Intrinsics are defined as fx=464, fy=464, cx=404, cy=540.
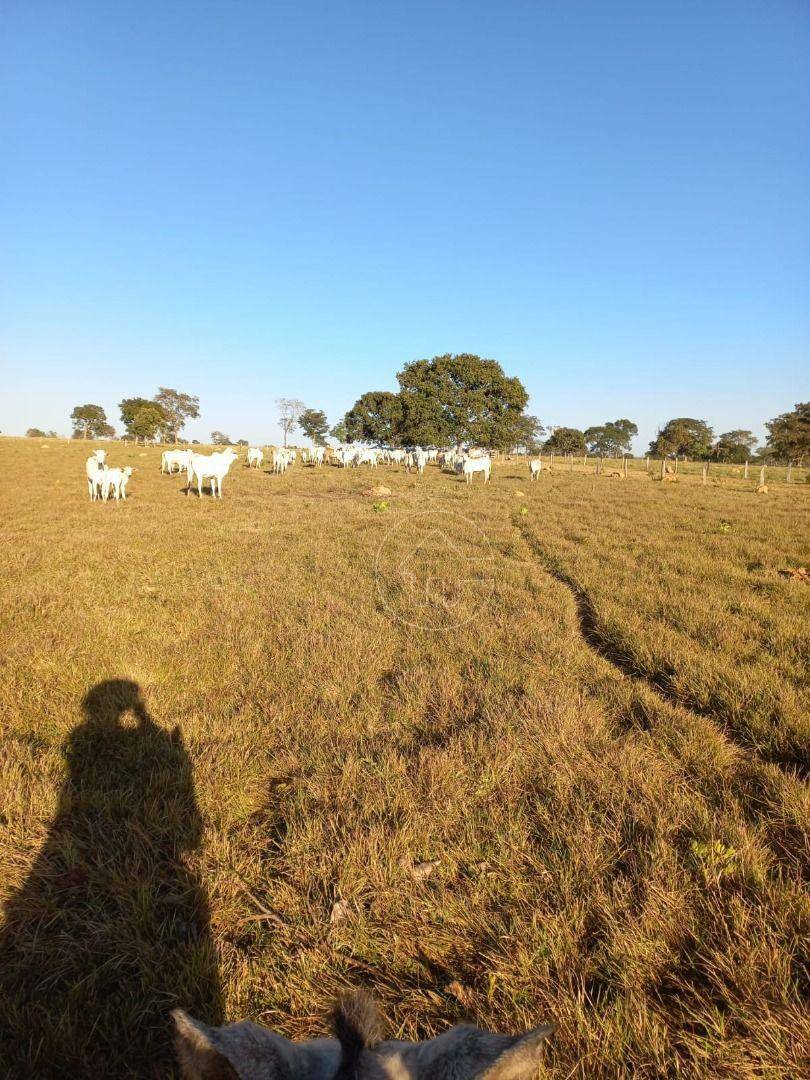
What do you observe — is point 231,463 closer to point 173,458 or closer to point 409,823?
point 173,458

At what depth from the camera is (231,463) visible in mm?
32875

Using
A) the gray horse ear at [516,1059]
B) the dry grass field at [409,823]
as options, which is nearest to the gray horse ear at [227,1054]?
the gray horse ear at [516,1059]

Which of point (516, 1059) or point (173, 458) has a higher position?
point (173, 458)

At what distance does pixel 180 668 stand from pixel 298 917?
124 inches

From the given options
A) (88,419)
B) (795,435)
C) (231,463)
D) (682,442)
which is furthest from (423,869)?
(88,419)

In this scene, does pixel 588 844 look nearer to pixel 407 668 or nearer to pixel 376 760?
pixel 376 760

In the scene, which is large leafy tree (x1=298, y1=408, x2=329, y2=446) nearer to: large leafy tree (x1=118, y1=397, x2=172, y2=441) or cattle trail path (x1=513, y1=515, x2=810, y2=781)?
large leafy tree (x1=118, y1=397, x2=172, y2=441)

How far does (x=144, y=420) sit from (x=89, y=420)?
2661 cm

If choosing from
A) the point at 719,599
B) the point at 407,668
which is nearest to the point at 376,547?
the point at 407,668

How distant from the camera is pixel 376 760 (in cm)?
359

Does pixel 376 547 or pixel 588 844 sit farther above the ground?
pixel 376 547

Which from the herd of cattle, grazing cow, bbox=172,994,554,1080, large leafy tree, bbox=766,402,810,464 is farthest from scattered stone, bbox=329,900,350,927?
large leafy tree, bbox=766,402,810,464

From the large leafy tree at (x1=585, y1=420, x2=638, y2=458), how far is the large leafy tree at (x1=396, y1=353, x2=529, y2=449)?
77734 millimetres

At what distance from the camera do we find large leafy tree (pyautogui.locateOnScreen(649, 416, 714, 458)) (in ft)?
224
